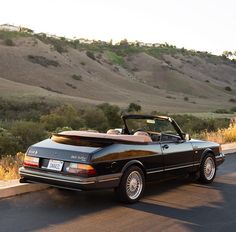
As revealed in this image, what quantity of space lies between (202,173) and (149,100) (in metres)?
54.5

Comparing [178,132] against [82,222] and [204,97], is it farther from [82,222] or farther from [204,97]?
[204,97]

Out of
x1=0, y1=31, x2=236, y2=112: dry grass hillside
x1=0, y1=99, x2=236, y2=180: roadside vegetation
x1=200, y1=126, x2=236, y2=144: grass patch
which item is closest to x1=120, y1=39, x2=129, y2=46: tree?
x1=0, y1=31, x2=236, y2=112: dry grass hillside

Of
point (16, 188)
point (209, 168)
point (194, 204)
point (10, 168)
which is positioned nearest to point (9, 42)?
point (10, 168)

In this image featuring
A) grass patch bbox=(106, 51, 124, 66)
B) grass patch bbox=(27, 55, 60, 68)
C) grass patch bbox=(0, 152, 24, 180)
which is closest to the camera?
grass patch bbox=(0, 152, 24, 180)

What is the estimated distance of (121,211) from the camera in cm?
741

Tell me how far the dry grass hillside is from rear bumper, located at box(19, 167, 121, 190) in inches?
1372

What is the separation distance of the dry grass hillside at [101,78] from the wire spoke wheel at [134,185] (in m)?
34.7

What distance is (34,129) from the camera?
2067 centimetres

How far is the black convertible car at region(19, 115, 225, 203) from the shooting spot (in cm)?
730

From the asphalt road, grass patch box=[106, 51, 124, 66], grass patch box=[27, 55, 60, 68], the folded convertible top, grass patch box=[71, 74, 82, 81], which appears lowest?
the asphalt road

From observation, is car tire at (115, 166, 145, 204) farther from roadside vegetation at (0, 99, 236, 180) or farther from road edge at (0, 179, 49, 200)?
roadside vegetation at (0, 99, 236, 180)

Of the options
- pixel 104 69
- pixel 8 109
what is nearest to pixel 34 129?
pixel 8 109

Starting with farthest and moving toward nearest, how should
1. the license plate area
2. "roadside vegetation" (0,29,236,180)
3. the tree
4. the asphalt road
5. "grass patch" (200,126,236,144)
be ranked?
the tree < "grass patch" (200,126,236,144) < "roadside vegetation" (0,29,236,180) < the license plate area < the asphalt road

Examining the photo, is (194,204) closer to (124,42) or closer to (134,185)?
(134,185)
